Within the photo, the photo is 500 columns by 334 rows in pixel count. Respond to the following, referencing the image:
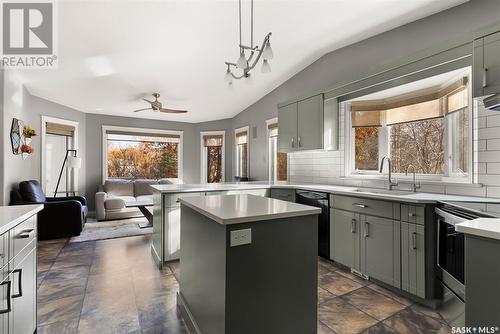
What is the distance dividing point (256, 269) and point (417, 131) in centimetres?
270

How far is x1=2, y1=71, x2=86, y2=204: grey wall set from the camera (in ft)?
11.5

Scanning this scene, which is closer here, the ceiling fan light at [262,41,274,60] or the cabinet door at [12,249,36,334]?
the cabinet door at [12,249,36,334]

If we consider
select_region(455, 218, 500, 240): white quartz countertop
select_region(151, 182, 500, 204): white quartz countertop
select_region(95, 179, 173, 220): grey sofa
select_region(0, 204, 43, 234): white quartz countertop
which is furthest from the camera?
select_region(95, 179, 173, 220): grey sofa

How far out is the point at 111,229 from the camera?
4.70 meters

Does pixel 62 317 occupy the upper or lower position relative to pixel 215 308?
lower

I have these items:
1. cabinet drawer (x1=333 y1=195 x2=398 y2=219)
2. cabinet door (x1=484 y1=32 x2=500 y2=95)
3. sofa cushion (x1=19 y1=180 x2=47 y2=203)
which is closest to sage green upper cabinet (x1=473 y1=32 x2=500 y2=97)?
cabinet door (x1=484 y1=32 x2=500 y2=95)

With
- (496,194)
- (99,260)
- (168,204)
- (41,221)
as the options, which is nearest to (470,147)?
(496,194)

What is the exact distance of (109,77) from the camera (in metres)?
3.99

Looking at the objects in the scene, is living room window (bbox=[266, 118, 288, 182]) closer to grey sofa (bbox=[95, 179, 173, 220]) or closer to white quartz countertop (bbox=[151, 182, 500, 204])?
white quartz countertop (bbox=[151, 182, 500, 204])

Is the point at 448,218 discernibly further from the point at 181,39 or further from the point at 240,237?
the point at 181,39

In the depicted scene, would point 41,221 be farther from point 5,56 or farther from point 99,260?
point 5,56

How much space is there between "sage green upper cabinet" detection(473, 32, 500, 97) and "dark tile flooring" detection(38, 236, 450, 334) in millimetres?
1777

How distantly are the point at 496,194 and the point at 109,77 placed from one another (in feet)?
16.4

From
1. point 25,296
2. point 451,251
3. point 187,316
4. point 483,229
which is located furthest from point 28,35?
point 451,251
